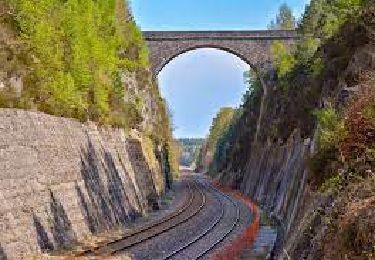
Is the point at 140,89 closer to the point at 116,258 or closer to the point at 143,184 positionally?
the point at 143,184

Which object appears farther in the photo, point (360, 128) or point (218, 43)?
point (218, 43)

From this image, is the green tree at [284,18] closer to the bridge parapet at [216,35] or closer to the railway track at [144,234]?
the bridge parapet at [216,35]

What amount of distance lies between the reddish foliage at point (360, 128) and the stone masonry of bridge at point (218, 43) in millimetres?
51400

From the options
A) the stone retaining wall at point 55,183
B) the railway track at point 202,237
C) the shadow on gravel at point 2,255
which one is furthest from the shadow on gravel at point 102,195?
the shadow on gravel at point 2,255

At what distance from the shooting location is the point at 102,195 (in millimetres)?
25359

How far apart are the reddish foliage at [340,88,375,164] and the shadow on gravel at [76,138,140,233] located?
1171 centimetres

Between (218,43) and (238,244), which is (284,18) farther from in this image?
(238,244)

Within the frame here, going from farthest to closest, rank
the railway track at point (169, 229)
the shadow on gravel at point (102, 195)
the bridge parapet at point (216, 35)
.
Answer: the bridge parapet at point (216, 35) → the shadow on gravel at point (102, 195) → the railway track at point (169, 229)

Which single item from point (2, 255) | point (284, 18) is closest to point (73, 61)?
point (2, 255)

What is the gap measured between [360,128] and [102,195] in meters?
14.9

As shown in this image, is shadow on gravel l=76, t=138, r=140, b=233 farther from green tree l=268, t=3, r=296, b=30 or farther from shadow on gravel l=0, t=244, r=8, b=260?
green tree l=268, t=3, r=296, b=30

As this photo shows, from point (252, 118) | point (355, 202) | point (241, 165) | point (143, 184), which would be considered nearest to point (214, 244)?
point (355, 202)

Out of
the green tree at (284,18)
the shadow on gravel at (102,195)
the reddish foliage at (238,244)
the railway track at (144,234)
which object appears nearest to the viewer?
the railway track at (144,234)

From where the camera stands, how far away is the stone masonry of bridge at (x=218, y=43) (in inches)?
2511
